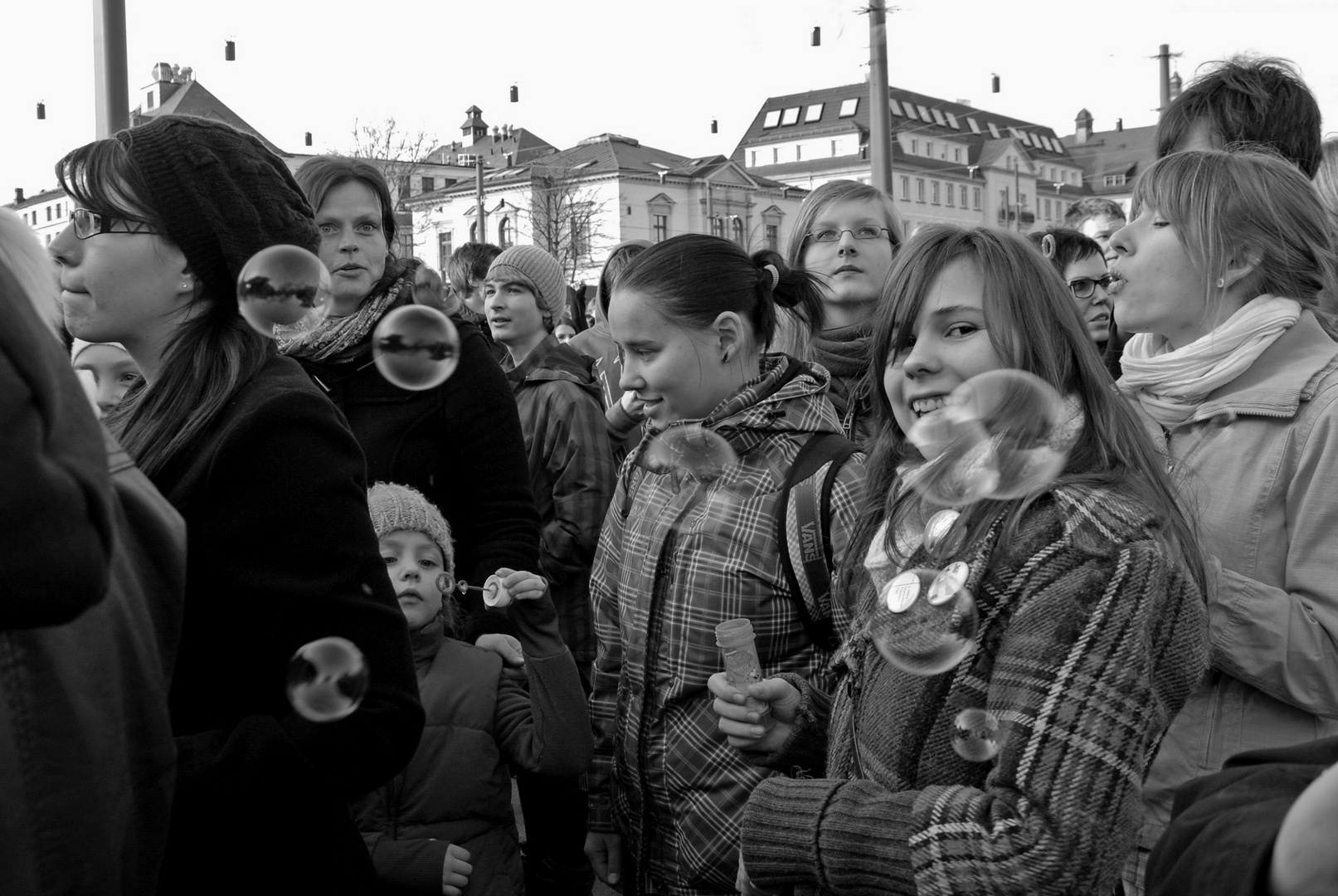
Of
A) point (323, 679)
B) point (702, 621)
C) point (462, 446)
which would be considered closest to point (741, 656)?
point (702, 621)

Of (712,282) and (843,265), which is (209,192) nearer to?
(712,282)

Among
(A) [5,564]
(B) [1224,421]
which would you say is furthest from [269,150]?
(B) [1224,421]

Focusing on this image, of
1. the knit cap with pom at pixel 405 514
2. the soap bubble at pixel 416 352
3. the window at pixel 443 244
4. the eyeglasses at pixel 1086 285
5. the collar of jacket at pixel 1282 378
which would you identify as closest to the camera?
the collar of jacket at pixel 1282 378

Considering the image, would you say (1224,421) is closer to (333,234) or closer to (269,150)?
(269,150)

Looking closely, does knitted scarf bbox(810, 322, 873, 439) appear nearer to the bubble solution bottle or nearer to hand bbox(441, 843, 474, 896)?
the bubble solution bottle

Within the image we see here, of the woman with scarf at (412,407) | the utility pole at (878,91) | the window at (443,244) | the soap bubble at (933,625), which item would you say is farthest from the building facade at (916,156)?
the soap bubble at (933,625)

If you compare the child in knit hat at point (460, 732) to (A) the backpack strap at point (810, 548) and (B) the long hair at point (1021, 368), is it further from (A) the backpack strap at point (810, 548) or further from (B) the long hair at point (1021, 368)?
(B) the long hair at point (1021, 368)

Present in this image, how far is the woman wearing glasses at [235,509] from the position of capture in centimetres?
179

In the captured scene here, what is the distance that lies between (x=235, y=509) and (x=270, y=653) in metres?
0.22

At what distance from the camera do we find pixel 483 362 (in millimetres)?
3465

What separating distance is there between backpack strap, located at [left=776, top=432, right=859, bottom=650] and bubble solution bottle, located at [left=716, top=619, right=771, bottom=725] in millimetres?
336

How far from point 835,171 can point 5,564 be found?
7841 cm

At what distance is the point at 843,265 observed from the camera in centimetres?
411

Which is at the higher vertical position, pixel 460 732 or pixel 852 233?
pixel 852 233
